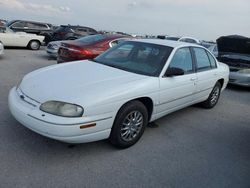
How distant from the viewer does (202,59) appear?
207 inches

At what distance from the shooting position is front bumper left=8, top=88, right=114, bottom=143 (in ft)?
9.60

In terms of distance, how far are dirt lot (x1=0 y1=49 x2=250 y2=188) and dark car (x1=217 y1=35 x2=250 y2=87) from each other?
4.24 meters

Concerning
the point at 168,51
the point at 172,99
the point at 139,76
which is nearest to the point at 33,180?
the point at 139,76

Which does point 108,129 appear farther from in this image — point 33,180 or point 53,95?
point 33,180

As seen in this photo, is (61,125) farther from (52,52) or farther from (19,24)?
(19,24)

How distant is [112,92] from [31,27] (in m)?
14.9

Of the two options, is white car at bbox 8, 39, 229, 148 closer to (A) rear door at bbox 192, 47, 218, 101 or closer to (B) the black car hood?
(A) rear door at bbox 192, 47, 218, 101

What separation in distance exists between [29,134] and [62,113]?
1.04 metres

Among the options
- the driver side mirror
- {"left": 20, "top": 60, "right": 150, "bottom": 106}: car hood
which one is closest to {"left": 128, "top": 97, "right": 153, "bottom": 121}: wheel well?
{"left": 20, "top": 60, "right": 150, "bottom": 106}: car hood

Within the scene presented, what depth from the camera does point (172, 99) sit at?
421cm

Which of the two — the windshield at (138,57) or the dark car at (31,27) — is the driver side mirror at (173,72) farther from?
the dark car at (31,27)

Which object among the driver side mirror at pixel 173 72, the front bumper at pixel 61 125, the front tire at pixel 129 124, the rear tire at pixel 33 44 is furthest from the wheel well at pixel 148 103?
the rear tire at pixel 33 44

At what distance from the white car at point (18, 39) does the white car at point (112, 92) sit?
9.84 metres

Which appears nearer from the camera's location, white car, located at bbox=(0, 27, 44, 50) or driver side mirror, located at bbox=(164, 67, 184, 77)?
driver side mirror, located at bbox=(164, 67, 184, 77)
